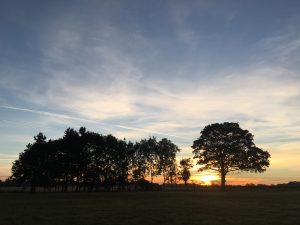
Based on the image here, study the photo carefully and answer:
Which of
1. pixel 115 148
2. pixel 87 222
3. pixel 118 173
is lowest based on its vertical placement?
pixel 87 222

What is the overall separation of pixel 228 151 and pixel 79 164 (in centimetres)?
4386

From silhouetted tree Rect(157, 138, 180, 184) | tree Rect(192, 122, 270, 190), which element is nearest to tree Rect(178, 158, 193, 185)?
silhouetted tree Rect(157, 138, 180, 184)

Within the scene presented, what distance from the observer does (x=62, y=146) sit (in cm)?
11325

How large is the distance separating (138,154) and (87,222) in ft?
378

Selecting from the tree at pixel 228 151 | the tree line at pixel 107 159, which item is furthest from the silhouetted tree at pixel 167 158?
the tree at pixel 228 151

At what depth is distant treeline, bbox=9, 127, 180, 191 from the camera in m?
111

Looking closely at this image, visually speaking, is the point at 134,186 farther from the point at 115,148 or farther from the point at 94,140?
the point at 94,140

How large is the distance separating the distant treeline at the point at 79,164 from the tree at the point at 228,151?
30.6 metres

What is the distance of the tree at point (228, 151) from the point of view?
101 meters

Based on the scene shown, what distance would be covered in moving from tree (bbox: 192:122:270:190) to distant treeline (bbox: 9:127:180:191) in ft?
100

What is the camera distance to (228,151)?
335 feet

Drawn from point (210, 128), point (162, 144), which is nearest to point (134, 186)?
point (162, 144)

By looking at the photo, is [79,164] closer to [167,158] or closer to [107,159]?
[107,159]

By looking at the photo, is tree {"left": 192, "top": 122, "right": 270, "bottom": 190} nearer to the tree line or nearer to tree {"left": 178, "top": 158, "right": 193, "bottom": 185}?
the tree line
